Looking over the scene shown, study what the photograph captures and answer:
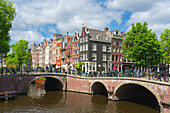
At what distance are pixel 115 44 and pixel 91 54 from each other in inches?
374

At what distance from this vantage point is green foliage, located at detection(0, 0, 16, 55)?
24.1 m

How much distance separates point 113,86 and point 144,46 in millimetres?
12315

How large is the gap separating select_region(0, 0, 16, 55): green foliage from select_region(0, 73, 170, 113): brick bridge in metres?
7.32

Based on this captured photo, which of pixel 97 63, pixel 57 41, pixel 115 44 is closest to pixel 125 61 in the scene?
pixel 115 44

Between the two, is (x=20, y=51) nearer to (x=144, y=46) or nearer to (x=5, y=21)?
(x=5, y=21)

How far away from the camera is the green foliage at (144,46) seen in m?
30.8

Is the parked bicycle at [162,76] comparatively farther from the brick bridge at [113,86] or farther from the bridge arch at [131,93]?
the bridge arch at [131,93]

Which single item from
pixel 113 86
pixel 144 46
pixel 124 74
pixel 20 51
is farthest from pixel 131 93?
pixel 20 51

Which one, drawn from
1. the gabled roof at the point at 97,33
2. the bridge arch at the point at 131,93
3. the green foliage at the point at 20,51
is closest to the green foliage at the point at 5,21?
the bridge arch at the point at 131,93

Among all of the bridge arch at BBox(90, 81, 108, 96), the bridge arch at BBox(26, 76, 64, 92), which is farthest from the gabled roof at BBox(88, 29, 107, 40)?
the bridge arch at BBox(90, 81, 108, 96)

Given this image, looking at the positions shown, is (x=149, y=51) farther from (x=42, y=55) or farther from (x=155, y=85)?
A: (x=42, y=55)

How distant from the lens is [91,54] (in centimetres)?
4228

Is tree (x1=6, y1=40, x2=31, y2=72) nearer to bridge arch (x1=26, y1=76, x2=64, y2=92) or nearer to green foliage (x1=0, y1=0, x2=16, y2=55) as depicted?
bridge arch (x1=26, y1=76, x2=64, y2=92)

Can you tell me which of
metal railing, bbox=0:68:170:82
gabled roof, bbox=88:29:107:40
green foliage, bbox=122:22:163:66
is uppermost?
gabled roof, bbox=88:29:107:40
